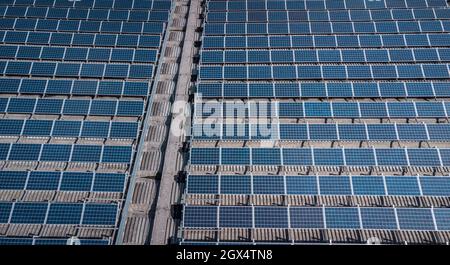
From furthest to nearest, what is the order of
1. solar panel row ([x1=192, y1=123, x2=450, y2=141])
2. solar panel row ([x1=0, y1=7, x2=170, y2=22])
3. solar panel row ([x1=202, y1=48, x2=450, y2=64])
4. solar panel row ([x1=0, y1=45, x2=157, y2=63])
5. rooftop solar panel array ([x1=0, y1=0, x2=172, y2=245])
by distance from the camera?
1. solar panel row ([x1=0, y1=7, x2=170, y2=22])
2. solar panel row ([x1=0, y1=45, x2=157, y2=63])
3. solar panel row ([x1=202, y1=48, x2=450, y2=64])
4. solar panel row ([x1=192, y1=123, x2=450, y2=141])
5. rooftop solar panel array ([x1=0, y1=0, x2=172, y2=245])

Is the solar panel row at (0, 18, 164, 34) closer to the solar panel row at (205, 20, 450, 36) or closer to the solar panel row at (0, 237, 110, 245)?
the solar panel row at (205, 20, 450, 36)

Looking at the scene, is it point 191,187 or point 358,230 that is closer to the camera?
point 358,230

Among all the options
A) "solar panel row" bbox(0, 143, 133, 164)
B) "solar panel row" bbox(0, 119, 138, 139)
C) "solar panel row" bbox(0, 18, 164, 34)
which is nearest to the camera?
"solar panel row" bbox(0, 143, 133, 164)

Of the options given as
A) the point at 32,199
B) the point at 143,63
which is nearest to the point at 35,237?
the point at 32,199

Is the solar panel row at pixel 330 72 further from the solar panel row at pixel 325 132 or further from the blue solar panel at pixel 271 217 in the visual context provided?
the blue solar panel at pixel 271 217

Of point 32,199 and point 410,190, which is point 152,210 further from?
point 410,190

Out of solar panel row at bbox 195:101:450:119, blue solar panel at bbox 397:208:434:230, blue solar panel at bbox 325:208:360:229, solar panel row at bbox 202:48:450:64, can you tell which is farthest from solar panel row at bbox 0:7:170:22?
blue solar panel at bbox 397:208:434:230

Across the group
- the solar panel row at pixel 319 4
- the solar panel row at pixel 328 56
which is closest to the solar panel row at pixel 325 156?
the solar panel row at pixel 328 56
